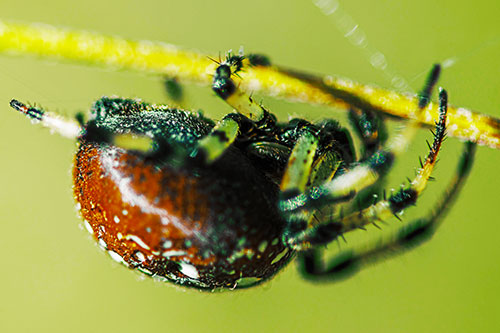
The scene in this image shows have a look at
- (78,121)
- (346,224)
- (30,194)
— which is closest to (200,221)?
(346,224)

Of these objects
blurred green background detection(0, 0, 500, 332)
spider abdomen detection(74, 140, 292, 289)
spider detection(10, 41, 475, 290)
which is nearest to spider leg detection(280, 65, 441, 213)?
spider detection(10, 41, 475, 290)

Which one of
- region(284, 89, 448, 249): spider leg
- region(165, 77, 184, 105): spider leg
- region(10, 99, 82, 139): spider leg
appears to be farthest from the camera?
region(165, 77, 184, 105): spider leg

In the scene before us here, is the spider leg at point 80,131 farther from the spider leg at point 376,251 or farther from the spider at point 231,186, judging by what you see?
the spider leg at point 376,251

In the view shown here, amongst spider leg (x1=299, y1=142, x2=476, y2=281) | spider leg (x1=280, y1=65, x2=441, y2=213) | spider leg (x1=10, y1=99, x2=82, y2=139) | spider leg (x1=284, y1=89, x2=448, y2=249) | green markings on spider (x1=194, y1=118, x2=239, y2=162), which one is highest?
spider leg (x1=10, y1=99, x2=82, y2=139)

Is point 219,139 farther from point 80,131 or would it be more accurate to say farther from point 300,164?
point 80,131

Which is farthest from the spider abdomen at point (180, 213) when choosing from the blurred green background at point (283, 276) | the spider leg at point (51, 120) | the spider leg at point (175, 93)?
the blurred green background at point (283, 276)

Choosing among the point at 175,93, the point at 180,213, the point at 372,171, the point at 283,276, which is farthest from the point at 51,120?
the point at 283,276

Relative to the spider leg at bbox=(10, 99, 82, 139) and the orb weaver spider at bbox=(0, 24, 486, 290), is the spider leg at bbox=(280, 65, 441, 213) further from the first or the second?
the spider leg at bbox=(10, 99, 82, 139)
